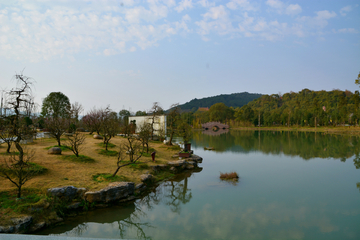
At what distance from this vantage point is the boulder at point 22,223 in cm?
489

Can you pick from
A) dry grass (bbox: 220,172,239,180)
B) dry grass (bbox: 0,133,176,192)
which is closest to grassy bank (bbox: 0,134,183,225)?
dry grass (bbox: 0,133,176,192)

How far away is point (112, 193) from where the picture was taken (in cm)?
709

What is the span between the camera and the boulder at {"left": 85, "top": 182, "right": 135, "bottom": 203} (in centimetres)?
673

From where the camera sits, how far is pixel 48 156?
9672 mm

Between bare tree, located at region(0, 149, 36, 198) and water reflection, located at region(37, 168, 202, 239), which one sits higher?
bare tree, located at region(0, 149, 36, 198)

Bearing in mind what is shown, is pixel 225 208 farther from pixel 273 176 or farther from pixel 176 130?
pixel 176 130

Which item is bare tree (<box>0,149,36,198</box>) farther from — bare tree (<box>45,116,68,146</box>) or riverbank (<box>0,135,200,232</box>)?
bare tree (<box>45,116,68,146</box>)

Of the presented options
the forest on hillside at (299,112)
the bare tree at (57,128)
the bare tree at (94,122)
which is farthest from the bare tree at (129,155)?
the forest on hillside at (299,112)

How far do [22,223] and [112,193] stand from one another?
2.53 m

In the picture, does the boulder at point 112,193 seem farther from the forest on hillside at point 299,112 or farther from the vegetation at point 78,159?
the forest on hillside at point 299,112

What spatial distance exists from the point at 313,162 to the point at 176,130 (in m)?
9.98

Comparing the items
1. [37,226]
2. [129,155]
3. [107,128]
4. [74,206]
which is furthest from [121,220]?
[107,128]

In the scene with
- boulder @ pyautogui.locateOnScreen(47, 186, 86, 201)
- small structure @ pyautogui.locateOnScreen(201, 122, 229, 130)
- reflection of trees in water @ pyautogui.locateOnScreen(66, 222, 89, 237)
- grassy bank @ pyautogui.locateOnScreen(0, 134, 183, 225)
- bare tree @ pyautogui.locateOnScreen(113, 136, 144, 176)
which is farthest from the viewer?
small structure @ pyautogui.locateOnScreen(201, 122, 229, 130)

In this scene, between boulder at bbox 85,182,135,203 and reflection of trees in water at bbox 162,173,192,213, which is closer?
boulder at bbox 85,182,135,203
